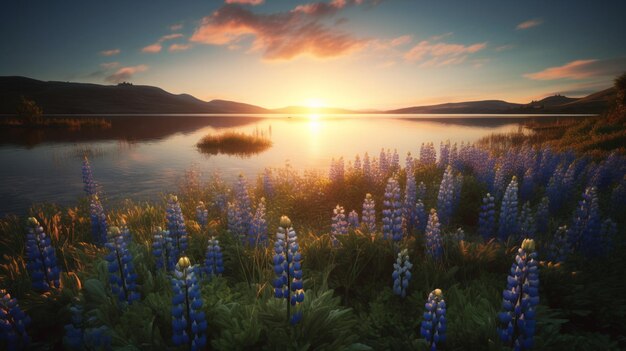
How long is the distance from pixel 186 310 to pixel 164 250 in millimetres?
2117

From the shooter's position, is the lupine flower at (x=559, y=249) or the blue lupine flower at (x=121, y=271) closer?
the blue lupine flower at (x=121, y=271)

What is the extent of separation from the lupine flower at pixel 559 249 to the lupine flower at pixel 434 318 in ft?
12.3

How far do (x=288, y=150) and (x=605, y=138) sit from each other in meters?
24.4

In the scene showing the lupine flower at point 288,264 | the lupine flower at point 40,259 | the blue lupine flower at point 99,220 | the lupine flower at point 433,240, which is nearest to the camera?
the lupine flower at point 288,264

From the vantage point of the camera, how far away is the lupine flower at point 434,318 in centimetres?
280

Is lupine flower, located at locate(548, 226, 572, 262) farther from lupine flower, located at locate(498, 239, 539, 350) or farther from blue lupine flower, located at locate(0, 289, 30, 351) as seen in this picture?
blue lupine flower, located at locate(0, 289, 30, 351)

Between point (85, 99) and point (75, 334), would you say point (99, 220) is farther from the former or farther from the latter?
point (85, 99)

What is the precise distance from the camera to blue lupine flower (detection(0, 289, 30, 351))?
3311 millimetres

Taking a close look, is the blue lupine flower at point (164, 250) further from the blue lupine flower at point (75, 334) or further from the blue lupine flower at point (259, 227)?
the blue lupine flower at point (259, 227)

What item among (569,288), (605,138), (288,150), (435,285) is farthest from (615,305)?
(288,150)

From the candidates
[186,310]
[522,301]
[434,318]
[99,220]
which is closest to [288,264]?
[186,310]

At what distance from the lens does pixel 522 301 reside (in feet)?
9.42

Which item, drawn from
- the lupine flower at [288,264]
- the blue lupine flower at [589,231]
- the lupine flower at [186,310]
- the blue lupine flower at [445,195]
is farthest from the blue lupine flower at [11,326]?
the blue lupine flower at [589,231]

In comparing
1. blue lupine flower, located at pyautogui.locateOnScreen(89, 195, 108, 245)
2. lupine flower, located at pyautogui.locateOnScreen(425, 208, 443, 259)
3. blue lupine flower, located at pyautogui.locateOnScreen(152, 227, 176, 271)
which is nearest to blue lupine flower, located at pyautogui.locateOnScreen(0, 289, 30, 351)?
blue lupine flower, located at pyautogui.locateOnScreen(152, 227, 176, 271)
